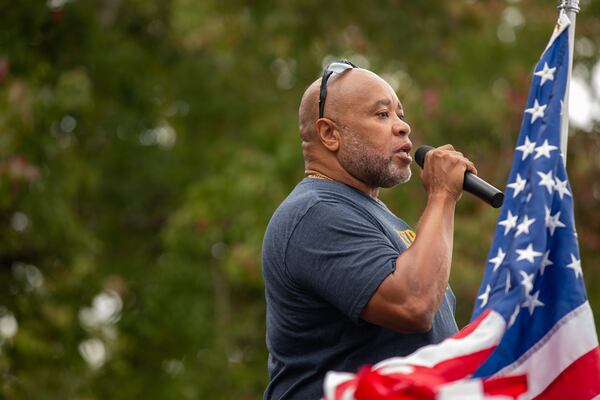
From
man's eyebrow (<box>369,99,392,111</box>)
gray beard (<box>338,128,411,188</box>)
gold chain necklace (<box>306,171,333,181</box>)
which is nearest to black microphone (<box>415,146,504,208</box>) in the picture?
gray beard (<box>338,128,411,188</box>)

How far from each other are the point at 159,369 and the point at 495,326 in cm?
1270

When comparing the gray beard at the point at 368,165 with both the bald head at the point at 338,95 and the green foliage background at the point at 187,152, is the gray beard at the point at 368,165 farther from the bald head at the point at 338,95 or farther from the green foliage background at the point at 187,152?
the green foliage background at the point at 187,152

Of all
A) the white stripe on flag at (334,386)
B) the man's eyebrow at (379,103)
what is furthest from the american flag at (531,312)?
the man's eyebrow at (379,103)

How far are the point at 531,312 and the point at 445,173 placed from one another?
53cm

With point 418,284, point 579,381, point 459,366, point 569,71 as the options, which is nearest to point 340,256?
point 418,284

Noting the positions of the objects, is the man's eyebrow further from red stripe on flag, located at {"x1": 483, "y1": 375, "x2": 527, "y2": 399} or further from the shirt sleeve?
red stripe on flag, located at {"x1": 483, "y1": 375, "x2": 527, "y2": 399}

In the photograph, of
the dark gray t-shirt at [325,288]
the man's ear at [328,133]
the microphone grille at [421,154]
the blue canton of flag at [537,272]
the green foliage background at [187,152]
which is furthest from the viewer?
the green foliage background at [187,152]

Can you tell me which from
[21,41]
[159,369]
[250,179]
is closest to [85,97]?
[21,41]

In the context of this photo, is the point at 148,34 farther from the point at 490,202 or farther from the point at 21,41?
the point at 490,202

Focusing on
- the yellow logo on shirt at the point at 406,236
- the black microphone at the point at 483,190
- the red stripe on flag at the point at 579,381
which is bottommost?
the red stripe on flag at the point at 579,381

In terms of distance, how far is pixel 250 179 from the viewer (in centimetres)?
1396

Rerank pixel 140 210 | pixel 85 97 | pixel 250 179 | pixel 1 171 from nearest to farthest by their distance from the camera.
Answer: pixel 1 171 → pixel 85 97 → pixel 250 179 → pixel 140 210

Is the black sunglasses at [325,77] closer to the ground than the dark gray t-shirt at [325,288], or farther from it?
farther from it

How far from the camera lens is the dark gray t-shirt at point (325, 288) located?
3.90 metres
